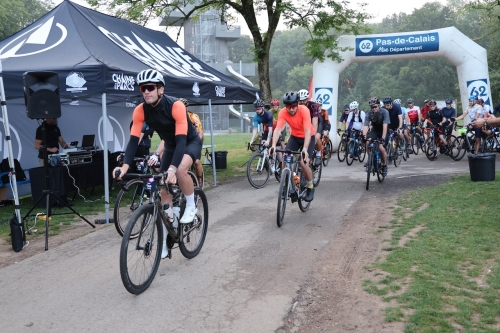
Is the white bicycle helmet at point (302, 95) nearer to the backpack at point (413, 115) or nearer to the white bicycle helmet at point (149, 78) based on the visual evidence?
the white bicycle helmet at point (149, 78)

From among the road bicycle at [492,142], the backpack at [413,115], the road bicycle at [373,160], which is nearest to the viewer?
the road bicycle at [373,160]

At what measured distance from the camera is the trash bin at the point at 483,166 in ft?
36.8

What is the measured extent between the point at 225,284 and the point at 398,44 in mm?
17784

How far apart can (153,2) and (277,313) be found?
16.5 m

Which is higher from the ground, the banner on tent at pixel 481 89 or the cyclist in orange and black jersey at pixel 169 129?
the banner on tent at pixel 481 89

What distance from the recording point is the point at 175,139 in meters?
5.69

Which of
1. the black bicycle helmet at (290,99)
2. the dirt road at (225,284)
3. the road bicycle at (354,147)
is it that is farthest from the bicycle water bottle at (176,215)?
the road bicycle at (354,147)

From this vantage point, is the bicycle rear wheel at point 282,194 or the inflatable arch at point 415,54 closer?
the bicycle rear wheel at point 282,194

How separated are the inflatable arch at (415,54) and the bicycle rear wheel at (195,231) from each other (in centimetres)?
1494

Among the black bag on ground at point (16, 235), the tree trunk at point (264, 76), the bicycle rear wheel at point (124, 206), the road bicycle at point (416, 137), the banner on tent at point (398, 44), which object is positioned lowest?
the black bag on ground at point (16, 235)

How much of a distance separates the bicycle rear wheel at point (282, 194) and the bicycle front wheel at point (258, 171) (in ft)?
13.2

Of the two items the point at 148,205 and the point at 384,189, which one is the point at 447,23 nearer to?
the point at 384,189

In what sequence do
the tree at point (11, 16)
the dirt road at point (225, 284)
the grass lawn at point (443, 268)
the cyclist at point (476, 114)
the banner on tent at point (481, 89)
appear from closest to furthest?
the grass lawn at point (443, 268) → the dirt road at point (225, 284) → the cyclist at point (476, 114) → the banner on tent at point (481, 89) → the tree at point (11, 16)

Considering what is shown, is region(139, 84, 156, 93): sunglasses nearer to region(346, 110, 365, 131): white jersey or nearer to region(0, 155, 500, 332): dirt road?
region(0, 155, 500, 332): dirt road
